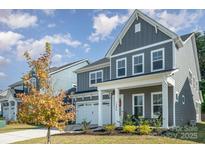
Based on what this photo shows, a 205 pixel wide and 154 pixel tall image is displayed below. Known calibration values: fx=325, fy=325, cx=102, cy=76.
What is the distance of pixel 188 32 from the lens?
69.2ft

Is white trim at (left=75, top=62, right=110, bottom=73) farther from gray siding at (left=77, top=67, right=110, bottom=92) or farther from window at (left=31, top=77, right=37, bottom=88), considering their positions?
window at (left=31, top=77, right=37, bottom=88)

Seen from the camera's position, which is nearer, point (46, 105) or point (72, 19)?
point (46, 105)

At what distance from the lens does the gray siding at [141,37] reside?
19.2m

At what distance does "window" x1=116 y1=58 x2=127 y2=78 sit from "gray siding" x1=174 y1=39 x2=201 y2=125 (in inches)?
143

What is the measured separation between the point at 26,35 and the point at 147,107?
27.6 ft

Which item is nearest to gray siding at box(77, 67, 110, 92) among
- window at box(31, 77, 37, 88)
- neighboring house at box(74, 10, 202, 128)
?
neighboring house at box(74, 10, 202, 128)

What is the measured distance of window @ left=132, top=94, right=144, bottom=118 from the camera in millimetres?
20281

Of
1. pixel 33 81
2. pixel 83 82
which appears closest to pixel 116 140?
pixel 33 81

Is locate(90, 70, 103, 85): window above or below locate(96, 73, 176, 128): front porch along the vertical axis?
above

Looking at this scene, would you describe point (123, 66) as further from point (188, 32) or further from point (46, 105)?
point (46, 105)

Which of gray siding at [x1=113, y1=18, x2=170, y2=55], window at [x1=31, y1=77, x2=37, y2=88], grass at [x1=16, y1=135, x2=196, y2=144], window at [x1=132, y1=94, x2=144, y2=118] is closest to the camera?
window at [x1=31, y1=77, x2=37, y2=88]
